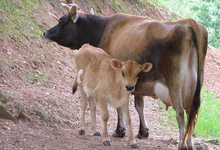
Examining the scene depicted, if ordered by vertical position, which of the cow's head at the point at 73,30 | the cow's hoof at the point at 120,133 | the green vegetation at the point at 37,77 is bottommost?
the cow's hoof at the point at 120,133

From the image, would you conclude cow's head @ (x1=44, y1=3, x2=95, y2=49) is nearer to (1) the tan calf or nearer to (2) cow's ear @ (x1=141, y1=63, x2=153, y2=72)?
(1) the tan calf

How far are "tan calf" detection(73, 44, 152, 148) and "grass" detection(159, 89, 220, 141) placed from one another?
122 inches

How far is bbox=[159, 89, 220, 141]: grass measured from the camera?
9.88 meters

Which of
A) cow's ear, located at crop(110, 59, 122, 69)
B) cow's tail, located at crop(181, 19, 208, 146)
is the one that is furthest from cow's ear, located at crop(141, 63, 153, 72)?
cow's tail, located at crop(181, 19, 208, 146)

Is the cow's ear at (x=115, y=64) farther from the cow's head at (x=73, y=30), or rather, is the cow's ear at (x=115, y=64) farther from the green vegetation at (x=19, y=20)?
the green vegetation at (x=19, y=20)

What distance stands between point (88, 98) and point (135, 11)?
11.4 metres

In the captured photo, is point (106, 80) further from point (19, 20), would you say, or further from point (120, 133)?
point (19, 20)

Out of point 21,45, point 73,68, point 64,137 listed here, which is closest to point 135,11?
point 73,68

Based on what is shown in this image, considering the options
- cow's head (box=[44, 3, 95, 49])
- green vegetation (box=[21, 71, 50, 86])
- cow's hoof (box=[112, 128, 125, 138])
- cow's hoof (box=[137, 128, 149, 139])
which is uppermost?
cow's head (box=[44, 3, 95, 49])

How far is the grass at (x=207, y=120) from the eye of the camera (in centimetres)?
988

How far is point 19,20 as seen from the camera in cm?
1191

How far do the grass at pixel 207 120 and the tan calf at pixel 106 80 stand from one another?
10.2 ft

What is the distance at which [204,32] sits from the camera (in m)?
7.21

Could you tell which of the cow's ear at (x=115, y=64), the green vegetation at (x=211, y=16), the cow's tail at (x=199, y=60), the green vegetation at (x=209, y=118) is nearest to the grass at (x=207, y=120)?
the green vegetation at (x=209, y=118)
